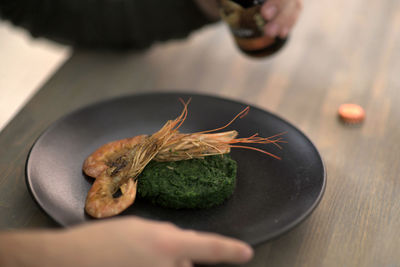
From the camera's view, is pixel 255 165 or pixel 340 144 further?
pixel 340 144

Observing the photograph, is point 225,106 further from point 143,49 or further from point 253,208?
point 143,49

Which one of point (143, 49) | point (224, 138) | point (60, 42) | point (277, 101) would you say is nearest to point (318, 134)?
point (277, 101)

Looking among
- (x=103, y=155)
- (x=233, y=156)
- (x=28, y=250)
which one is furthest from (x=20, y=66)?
(x=28, y=250)

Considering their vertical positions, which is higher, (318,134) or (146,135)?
(146,135)

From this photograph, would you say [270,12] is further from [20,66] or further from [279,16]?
[20,66]

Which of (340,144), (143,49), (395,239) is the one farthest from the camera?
(143,49)

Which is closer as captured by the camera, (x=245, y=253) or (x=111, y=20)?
(x=245, y=253)

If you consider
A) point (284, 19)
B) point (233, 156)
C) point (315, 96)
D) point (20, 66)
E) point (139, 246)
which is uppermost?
point (139, 246)
